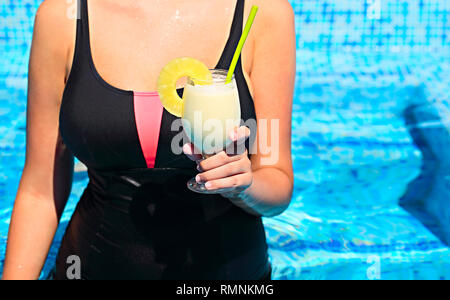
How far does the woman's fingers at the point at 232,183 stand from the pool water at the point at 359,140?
1.61m

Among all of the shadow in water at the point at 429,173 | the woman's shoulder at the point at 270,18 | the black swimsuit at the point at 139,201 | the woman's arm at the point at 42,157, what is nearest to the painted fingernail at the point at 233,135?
the black swimsuit at the point at 139,201

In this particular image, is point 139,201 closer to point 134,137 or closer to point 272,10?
point 134,137

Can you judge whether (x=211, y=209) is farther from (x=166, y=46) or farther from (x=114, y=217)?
(x=166, y=46)

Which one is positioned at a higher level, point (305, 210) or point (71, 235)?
point (71, 235)

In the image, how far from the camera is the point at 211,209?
175 centimetres

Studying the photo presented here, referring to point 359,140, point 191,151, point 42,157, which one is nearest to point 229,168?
point 191,151

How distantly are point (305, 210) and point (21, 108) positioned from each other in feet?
7.72

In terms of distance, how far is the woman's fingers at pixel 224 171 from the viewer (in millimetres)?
1289

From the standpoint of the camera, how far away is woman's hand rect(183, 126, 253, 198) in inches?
50.7

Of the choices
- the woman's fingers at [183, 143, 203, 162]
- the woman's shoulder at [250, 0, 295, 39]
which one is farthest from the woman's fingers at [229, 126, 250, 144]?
the woman's shoulder at [250, 0, 295, 39]

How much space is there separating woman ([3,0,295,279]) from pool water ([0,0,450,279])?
43.8 inches

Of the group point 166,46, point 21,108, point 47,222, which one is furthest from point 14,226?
point 21,108

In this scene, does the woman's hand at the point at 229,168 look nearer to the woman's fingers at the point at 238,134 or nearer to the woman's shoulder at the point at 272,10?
the woman's fingers at the point at 238,134

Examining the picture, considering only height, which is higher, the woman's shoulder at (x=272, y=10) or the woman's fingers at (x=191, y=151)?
the woman's shoulder at (x=272, y=10)
